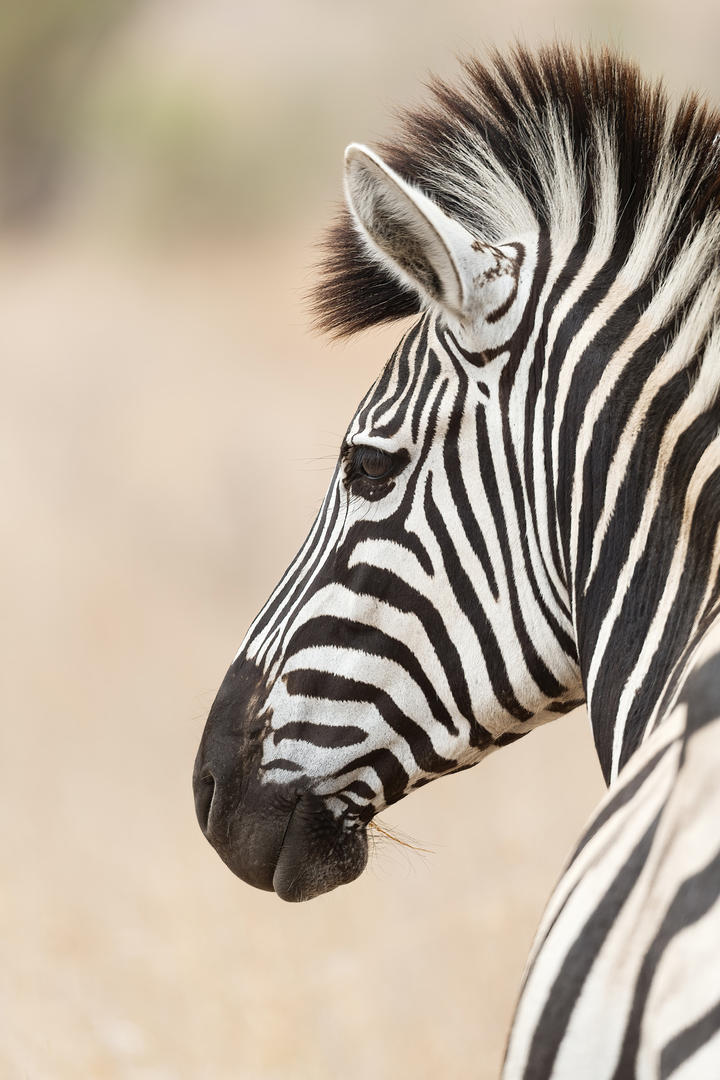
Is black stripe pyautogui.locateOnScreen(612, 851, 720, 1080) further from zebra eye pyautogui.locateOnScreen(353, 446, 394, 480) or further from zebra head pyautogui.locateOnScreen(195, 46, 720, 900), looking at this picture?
zebra eye pyautogui.locateOnScreen(353, 446, 394, 480)

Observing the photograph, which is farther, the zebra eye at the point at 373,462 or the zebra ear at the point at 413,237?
the zebra eye at the point at 373,462

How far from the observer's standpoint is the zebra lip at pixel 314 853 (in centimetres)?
210

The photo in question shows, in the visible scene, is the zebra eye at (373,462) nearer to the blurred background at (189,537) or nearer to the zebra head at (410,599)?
the zebra head at (410,599)

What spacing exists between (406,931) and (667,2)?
20.3 metres

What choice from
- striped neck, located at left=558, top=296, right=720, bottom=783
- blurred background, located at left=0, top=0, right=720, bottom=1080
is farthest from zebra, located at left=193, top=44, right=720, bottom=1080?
blurred background, located at left=0, top=0, right=720, bottom=1080

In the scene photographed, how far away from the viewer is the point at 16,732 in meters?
8.48

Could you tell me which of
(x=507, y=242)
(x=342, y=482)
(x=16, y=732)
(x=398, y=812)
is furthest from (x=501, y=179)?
(x=16, y=732)

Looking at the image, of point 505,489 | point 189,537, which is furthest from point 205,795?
point 189,537

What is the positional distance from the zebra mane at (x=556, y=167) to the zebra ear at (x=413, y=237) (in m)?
0.24

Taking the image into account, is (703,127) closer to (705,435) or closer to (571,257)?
(571,257)

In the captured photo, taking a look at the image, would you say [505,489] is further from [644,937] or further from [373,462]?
[644,937]

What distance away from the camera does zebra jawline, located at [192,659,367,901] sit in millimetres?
2100

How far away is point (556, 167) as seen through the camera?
76.0 inches

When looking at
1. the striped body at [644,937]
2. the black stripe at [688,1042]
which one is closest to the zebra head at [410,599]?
the striped body at [644,937]
